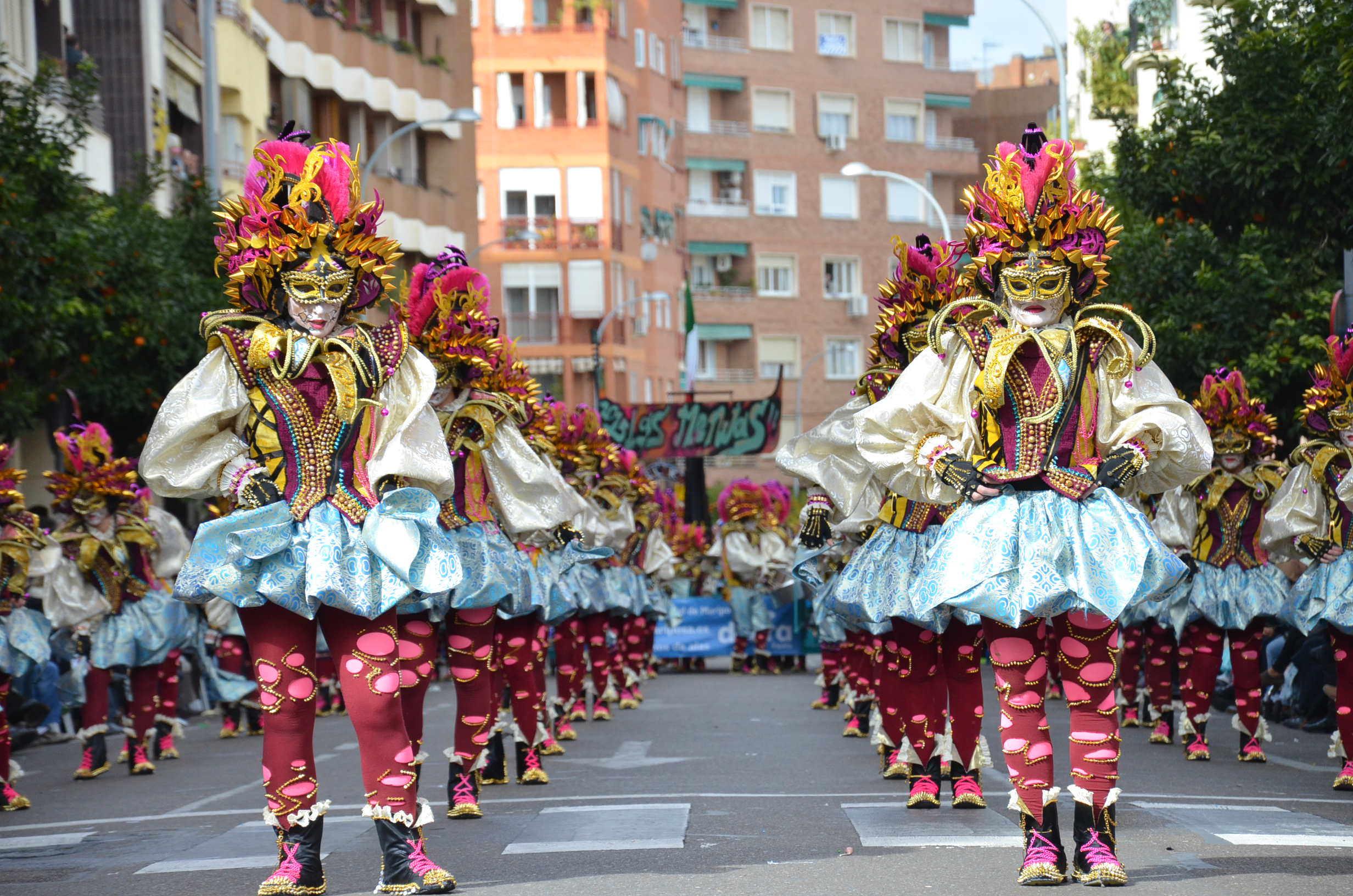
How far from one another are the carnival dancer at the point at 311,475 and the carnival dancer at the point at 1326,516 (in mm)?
5892

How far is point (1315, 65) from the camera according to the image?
52.4 feet

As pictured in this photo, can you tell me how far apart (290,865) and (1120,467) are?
10.8 ft

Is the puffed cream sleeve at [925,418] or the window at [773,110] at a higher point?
the window at [773,110]

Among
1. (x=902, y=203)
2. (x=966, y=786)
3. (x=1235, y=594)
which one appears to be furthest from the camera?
(x=902, y=203)

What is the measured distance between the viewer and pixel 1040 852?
25.3ft

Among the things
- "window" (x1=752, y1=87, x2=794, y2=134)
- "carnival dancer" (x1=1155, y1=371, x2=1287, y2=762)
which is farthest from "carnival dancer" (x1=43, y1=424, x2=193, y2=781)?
"window" (x1=752, y1=87, x2=794, y2=134)

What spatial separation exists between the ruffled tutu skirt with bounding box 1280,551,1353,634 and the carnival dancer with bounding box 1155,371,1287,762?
117 centimetres

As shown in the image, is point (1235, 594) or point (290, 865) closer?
point (290, 865)

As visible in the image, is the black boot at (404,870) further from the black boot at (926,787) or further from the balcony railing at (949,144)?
the balcony railing at (949,144)

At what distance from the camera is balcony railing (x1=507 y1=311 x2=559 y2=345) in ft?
236

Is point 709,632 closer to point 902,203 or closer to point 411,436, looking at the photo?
point 411,436

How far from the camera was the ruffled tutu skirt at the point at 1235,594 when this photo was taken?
46.1ft

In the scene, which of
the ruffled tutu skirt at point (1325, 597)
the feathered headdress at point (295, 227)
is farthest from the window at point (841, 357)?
the feathered headdress at point (295, 227)

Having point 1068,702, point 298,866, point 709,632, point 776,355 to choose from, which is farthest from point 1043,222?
point 776,355
